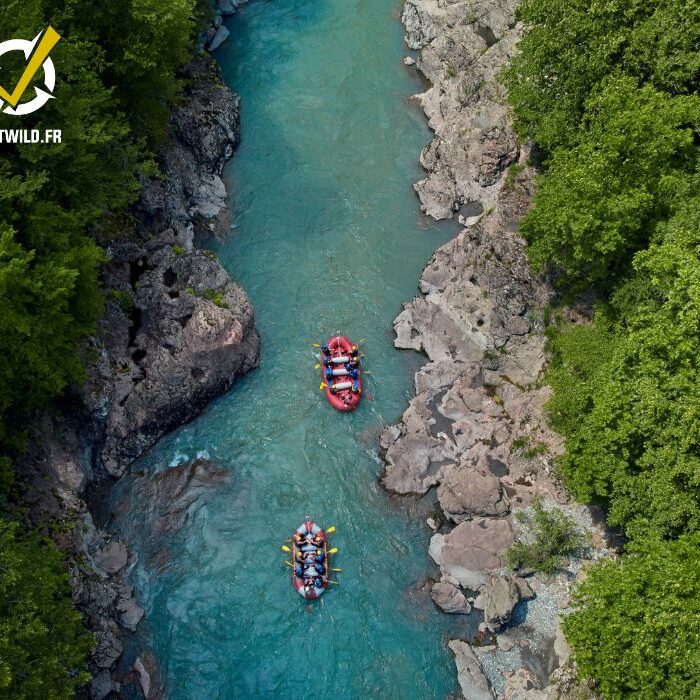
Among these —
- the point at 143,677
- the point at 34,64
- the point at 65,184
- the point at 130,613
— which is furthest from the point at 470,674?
the point at 34,64

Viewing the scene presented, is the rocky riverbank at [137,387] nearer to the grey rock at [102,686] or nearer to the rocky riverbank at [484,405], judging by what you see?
the grey rock at [102,686]

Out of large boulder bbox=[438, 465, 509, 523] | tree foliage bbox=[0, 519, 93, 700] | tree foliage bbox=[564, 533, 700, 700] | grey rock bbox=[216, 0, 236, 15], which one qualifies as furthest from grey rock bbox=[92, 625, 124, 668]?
grey rock bbox=[216, 0, 236, 15]

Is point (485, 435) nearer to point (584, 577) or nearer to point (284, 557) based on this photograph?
point (584, 577)

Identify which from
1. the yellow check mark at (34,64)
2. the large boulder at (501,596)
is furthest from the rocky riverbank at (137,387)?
the large boulder at (501,596)

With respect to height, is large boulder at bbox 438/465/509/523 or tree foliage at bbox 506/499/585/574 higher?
large boulder at bbox 438/465/509/523

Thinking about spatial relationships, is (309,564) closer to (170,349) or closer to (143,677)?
(143,677)

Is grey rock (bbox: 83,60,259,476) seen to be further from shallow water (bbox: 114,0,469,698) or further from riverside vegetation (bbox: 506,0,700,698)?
riverside vegetation (bbox: 506,0,700,698)
